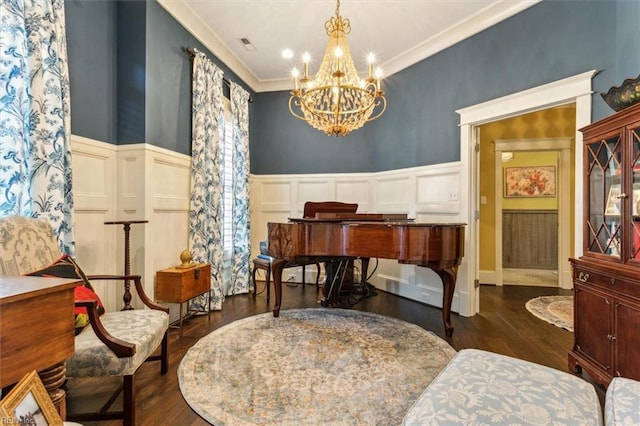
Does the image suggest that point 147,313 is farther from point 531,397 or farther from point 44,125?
point 531,397

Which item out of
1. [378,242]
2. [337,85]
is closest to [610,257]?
[378,242]

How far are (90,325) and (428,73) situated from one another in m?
3.95

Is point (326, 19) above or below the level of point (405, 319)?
above

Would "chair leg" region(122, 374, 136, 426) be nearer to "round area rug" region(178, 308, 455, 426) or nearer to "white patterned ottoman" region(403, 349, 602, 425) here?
"round area rug" region(178, 308, 455, 426)

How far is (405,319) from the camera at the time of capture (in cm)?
312

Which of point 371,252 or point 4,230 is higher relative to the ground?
point 4,230

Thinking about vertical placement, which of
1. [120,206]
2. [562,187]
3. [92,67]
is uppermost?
[92,67]

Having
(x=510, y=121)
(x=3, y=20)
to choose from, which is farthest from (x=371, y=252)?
(x=510, y=121)

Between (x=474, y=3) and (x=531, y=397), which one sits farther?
(x=474, y=3)

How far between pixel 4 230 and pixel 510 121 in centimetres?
546

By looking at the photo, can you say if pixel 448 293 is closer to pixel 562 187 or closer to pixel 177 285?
pixel 177 285

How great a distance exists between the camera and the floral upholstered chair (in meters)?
1.42

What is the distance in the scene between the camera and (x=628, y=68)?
213 centimetres

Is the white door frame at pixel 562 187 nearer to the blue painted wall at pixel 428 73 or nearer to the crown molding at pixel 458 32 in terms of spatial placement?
the blue painted wall at pixel 428 73
